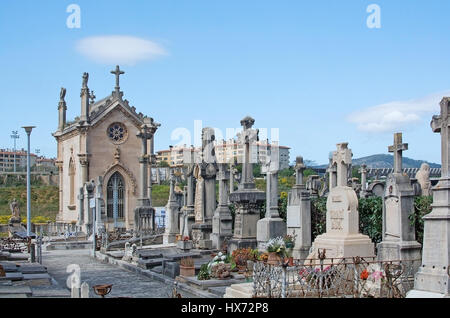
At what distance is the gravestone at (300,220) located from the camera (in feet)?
59.6

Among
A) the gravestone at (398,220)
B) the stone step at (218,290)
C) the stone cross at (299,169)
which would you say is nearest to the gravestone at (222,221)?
the stone cross at (299,169)

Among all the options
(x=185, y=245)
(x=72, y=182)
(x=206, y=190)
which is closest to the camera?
(x=185, y=245)

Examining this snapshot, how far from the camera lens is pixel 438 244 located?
454 inches

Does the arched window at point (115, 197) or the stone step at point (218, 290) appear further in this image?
the arched window at point (115, 197)

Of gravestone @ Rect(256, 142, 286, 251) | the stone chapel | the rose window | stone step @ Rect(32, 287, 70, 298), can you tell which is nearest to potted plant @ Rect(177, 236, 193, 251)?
gravestone @ Rect(256, 142, 286, 251)

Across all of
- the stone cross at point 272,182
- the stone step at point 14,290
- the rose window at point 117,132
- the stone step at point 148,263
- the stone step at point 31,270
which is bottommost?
the stone step at point 148,263

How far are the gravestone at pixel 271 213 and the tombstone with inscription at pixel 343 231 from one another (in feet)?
12.3

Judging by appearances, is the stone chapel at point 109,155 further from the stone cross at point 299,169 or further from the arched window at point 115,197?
the stone cross at point 299,169

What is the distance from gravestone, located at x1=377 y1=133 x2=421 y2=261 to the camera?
1393cm

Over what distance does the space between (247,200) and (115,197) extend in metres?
24.9

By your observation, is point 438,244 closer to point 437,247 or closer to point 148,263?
point 437,247

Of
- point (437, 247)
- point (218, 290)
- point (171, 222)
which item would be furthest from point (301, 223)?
point (171, 222)

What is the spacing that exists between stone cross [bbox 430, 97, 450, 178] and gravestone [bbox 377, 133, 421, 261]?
2303 mm
